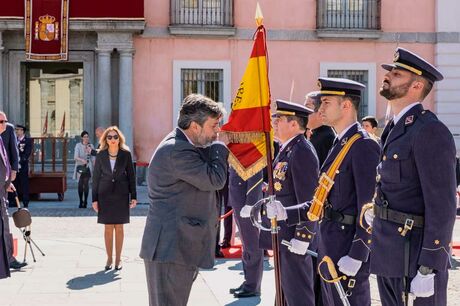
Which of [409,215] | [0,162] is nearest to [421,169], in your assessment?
[409,215]

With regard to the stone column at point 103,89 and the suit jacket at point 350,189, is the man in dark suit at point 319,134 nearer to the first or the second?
the suit jacket at point 350,189

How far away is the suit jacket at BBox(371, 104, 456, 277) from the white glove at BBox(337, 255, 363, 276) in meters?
0.55

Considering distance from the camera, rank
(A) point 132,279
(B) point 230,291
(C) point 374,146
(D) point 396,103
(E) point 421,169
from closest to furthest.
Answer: (E) point 421,169 → (D) point 396,103 → (C) point 374,146 → (B) point 230,291 → (A) point 132,279

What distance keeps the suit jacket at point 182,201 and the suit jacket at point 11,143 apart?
614 centimetres

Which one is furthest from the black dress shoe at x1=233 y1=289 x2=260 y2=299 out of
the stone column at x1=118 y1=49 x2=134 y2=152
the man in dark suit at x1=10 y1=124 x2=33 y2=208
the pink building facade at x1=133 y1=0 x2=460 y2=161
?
the pink building facade at x1=133 y1=0 x2=460 y2=161

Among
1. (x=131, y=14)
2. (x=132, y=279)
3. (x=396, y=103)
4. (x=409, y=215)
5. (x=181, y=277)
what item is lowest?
(x=132, y=279)

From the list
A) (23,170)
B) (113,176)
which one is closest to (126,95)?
(23,170)

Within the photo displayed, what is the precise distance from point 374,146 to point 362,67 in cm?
1974

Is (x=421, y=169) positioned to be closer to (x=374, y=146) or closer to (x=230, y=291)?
(x=374, y=146)

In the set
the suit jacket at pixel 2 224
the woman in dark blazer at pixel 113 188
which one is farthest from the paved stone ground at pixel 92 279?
the woman in dark blazer at pixel 113 188

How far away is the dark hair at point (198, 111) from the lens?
5.39 m

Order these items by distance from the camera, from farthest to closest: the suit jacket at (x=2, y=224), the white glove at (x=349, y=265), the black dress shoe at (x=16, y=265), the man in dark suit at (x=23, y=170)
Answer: the man in dark suit at (x=23, y=170) → the black dress shoe at (x=16, y=265) → the suit jacket at (x=2, y=224) → the white glove at (x=349, y=265)

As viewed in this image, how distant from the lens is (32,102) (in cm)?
2516

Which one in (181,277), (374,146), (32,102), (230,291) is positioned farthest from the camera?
(32,102)
